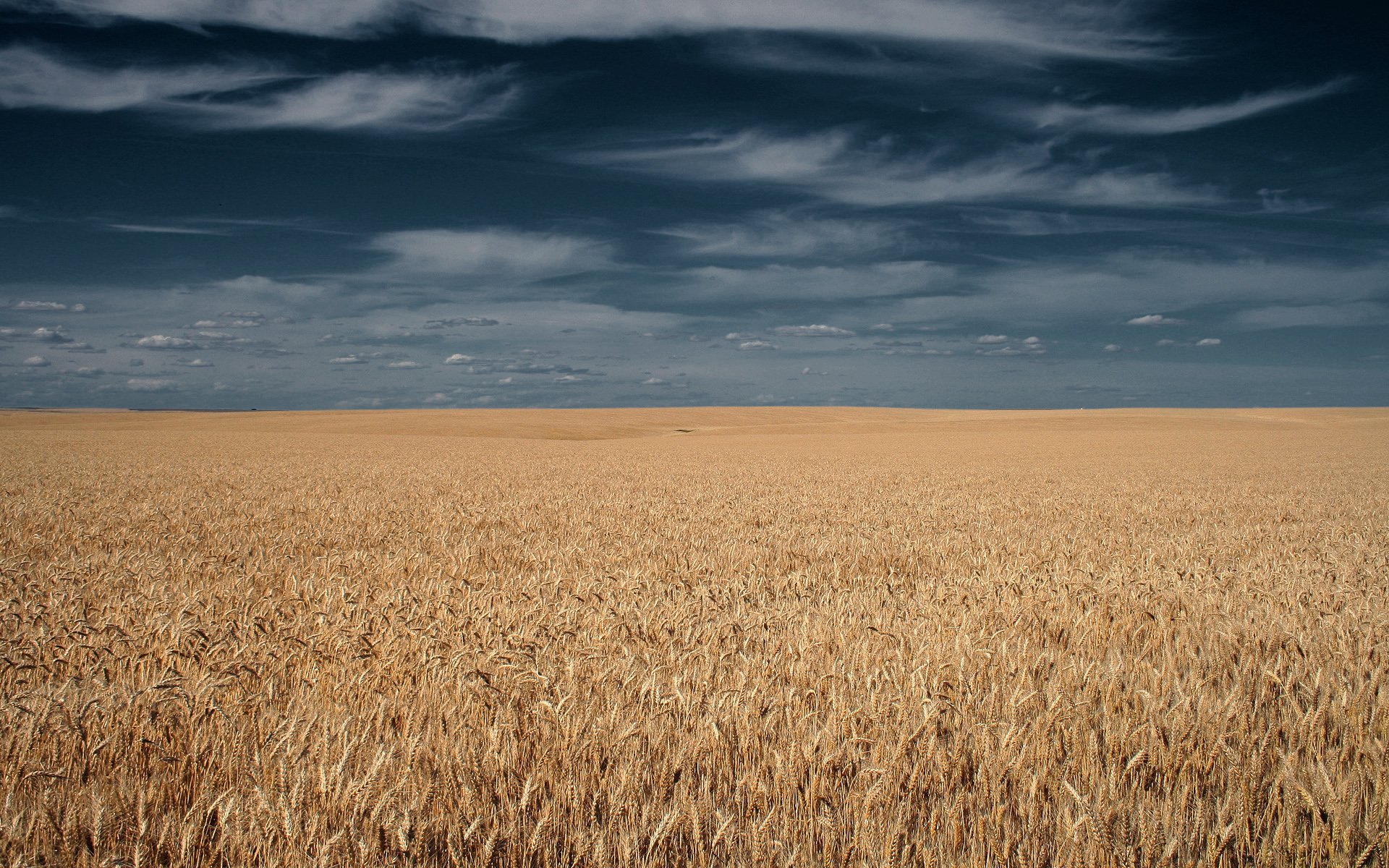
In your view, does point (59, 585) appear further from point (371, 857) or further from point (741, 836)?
point (741, 836)

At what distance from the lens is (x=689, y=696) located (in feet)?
12.0

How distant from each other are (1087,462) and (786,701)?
30082 mm

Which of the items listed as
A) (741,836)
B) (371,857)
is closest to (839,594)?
(741,836)

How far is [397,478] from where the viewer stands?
19906 millimetres

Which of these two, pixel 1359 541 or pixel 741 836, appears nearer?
pixel 741 836

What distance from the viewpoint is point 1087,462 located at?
96.9 feet

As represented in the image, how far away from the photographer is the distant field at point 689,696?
2492 millimetres

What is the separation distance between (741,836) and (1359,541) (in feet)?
37.8

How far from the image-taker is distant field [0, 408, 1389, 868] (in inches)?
98.1

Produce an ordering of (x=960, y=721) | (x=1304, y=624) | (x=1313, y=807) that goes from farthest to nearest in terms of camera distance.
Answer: (x=1304, y=624) < (x=960, y=721) < (x=1313, y=807)

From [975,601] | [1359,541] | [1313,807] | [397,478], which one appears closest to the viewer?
[1313,807]

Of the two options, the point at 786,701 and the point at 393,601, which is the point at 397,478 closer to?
the point at 393,601

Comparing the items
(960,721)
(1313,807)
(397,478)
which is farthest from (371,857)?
(397,478)

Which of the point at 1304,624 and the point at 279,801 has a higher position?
the point at 279,801
